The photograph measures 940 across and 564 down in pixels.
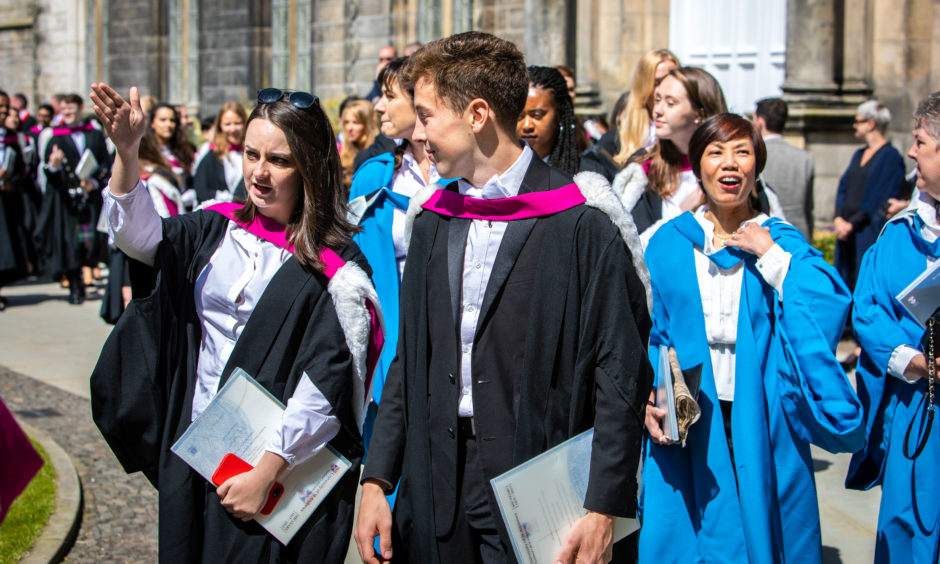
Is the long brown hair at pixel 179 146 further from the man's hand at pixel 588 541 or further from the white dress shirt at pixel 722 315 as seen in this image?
the man's hand at pixel 588 541

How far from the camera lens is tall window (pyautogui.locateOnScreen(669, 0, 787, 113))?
444 inches

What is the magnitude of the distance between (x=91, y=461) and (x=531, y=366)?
4600 millimetres

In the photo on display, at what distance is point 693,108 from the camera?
4906 mm

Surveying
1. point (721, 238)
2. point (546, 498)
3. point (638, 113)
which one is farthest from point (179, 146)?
point (546, 498)

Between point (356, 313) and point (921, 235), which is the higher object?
point (921, 235)

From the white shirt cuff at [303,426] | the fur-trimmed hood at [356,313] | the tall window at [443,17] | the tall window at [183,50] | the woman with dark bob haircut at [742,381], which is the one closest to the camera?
the white shirt cuff at [303,426]

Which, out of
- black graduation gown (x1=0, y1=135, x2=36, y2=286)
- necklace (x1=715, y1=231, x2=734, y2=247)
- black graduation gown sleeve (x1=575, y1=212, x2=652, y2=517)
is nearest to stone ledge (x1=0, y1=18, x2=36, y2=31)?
black graduation gown (x1=0, y1=135, x2=36, y2=286)

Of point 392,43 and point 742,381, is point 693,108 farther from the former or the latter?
point 392,43

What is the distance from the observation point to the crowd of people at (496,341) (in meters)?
2.75

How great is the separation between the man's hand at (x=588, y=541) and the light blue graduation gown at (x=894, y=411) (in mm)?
1601

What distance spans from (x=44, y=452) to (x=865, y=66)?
312 inches

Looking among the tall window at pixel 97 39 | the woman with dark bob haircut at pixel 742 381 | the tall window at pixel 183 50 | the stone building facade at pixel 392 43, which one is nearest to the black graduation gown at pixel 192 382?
the woman with dark bob haircut at pixel 742 381

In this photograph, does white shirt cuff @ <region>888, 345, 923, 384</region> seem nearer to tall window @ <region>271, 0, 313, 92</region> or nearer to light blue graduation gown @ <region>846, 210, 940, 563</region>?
light blue graduation gown @ <region>846, 210, 940, 563</region>

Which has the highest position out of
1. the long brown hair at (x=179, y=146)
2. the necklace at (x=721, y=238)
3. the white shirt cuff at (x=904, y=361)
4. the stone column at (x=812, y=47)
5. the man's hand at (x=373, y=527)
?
the stone column at (x=812, y=47)
